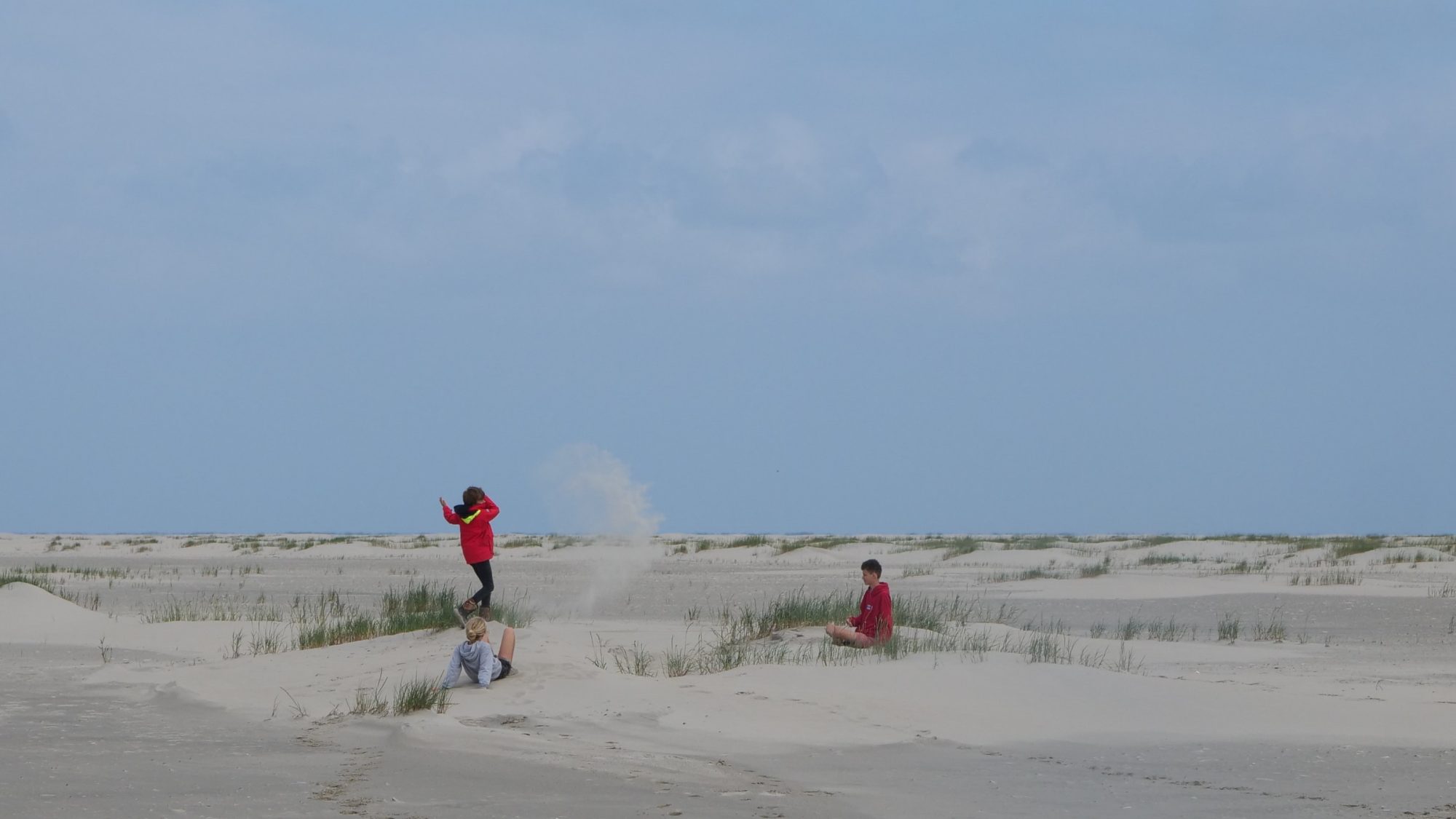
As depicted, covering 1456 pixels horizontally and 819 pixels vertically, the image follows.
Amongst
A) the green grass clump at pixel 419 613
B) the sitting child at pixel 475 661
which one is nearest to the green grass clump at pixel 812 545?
the green grass clump at pixel 419 613

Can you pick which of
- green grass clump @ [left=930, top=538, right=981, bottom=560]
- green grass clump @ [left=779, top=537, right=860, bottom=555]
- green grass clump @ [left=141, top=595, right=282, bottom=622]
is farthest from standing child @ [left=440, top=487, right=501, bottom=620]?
green grass clump @ [left=779, top=537, right=860, bottom=555]

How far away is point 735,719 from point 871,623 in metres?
3.51

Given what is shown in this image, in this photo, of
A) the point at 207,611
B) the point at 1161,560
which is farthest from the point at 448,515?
the point at 1161,560

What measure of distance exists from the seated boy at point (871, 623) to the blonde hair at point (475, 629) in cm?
375

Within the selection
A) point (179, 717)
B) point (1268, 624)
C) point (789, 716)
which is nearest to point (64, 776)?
point (179, 717)

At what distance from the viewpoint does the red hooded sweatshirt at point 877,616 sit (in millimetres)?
13828

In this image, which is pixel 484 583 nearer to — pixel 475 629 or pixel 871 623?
pixel 475 629

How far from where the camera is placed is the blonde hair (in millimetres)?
11523

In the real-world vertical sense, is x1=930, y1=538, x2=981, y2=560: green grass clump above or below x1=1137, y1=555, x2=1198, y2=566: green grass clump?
above

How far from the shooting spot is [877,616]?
13906 mm

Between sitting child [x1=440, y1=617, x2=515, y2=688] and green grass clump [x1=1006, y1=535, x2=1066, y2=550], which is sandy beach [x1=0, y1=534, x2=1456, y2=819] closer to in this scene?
sitting child [x1=440, y1=617, x2=515, y2=688]

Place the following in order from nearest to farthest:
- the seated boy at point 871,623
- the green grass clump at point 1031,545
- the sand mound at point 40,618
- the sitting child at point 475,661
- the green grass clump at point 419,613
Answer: the sitting child at point 475,661 → the seated boy at point 871,623 → the green grass clump at point 419,613 → the sand mound at point 40,618 → the green grass clump at point 1031,545

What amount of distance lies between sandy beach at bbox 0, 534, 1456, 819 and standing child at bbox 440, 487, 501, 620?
712 mm

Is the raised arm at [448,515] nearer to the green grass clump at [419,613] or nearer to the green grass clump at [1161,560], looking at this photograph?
the green grass clump at [419,613]
